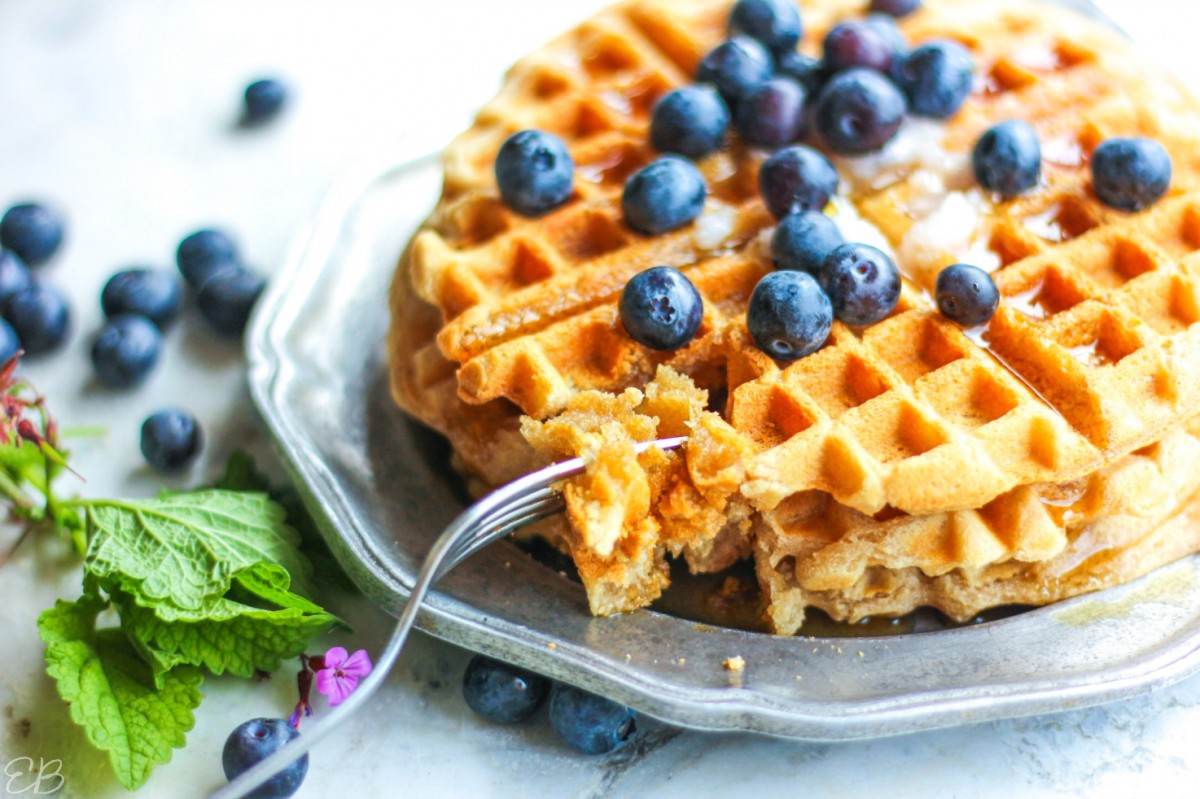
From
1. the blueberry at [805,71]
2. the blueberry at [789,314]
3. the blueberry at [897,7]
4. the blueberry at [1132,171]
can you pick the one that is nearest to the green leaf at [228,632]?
the blueberry at [789,314]

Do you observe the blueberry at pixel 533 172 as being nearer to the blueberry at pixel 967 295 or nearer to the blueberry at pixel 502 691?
the blueberry at pixel 967 295

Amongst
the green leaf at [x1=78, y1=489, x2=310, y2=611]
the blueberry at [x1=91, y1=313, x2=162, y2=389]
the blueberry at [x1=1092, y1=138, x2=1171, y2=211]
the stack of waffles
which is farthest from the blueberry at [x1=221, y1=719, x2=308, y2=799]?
the blueberry at [x1=1092, y1=138, x2=1171, y2=211]

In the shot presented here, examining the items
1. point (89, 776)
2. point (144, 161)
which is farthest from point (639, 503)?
point (144, 161)

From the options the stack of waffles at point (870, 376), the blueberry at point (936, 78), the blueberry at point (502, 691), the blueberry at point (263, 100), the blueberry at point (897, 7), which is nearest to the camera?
the stack of waffles at point (870, 376)

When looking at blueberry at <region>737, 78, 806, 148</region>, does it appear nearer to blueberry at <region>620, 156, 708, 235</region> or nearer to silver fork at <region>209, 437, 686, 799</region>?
blueberry at <region>620, 156, 708, 235</region>

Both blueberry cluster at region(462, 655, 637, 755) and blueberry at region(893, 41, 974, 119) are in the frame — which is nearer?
blueberry cluster at region(462, 655, 637, 755)

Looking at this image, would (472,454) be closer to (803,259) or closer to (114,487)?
(803,259)

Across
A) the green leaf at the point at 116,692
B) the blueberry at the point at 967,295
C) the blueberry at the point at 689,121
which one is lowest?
the green leaf at the point at 116,692
